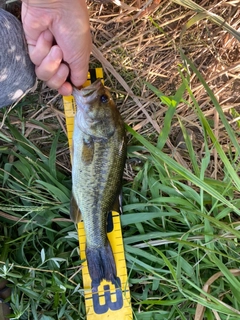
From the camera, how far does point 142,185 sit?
233cm

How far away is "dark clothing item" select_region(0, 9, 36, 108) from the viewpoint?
1848mm

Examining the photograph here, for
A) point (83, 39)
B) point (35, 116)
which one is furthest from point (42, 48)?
point (35, 116)

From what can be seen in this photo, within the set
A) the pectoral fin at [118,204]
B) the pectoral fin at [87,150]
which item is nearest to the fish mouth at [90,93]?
the pectoral fin at [87,150]

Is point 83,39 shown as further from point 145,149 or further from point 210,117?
point 210,117

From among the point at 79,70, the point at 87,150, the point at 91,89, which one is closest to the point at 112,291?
the point at 87,150

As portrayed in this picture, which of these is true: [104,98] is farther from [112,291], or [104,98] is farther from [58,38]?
[112,291]

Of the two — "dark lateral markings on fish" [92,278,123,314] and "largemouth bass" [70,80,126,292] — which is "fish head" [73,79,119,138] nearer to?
"largemouth bass" [70,80,126,292]

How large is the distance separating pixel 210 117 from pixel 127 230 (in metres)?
1.00

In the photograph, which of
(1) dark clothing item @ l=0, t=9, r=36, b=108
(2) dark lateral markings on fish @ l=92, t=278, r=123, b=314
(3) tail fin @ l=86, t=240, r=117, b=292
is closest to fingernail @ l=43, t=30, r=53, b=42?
(1) dark clothing item @ l=0, t=9, r=36, b=108

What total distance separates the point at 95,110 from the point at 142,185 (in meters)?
0.66

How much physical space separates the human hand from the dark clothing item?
2.0 inches

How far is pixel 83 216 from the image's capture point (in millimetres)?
2168

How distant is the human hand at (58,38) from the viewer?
177 cm

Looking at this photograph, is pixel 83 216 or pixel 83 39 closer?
pixel 83 39
